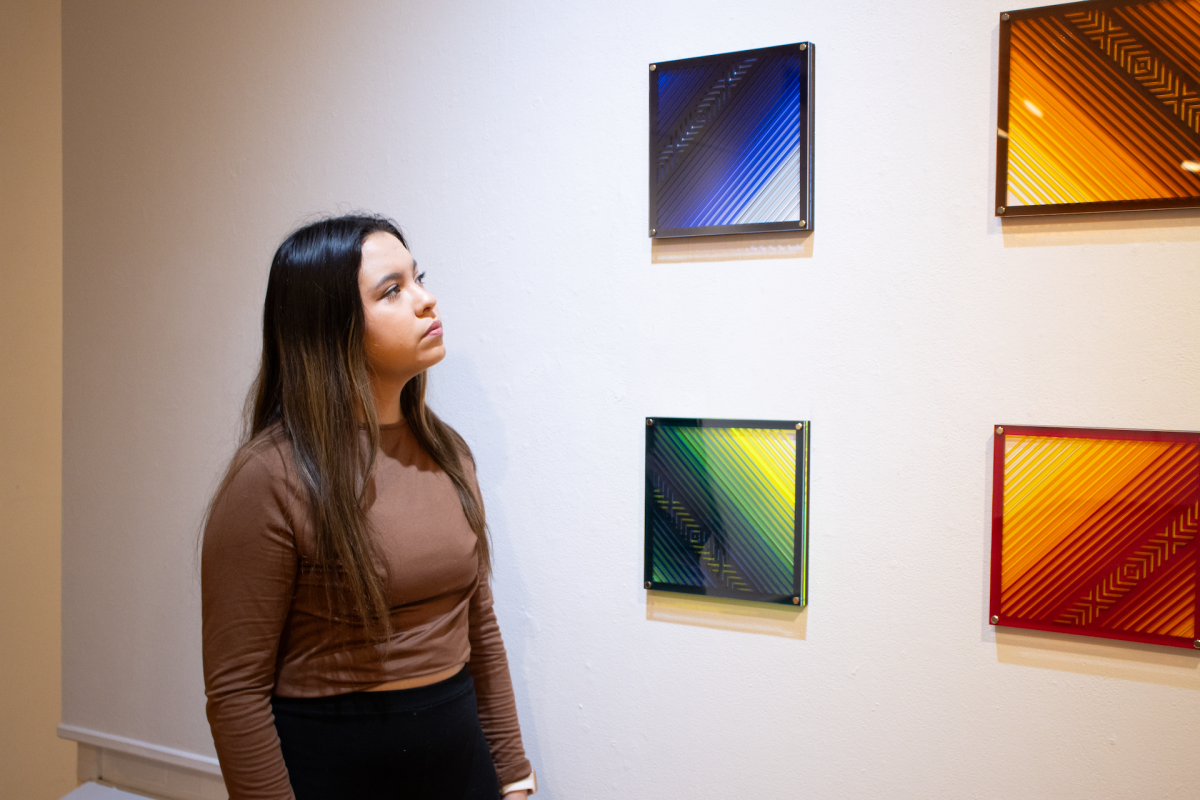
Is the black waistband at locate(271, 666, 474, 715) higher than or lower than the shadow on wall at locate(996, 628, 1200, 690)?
lower

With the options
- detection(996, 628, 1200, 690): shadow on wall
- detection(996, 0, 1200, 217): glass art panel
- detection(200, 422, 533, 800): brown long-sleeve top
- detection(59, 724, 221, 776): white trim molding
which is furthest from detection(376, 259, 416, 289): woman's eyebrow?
detection(59, 724, 221, 776): white trim molding

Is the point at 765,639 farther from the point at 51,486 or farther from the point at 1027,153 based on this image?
the point at 51,486

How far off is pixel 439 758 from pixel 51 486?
59.0 inches

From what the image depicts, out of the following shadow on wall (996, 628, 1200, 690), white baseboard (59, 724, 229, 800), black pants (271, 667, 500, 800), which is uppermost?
shadow on wall (996, 628, 1200, 690)

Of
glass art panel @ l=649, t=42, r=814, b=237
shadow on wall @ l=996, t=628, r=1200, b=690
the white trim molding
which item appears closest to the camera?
shadow on wall @ l=996, t=628, r=1200, b=690

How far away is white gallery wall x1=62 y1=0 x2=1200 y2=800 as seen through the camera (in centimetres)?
125

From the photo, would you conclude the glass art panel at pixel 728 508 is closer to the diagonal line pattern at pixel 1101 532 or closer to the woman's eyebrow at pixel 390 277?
the diagonal line pattern at pixel 1101 532

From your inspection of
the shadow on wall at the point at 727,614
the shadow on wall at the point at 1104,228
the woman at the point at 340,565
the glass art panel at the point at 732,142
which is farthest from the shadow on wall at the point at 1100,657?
the woman at the point at 340,565

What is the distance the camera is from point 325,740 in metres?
1.15

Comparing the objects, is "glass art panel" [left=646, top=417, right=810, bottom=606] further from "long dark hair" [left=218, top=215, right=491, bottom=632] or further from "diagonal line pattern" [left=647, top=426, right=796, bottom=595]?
"long dark hair" [left=218, top=215, right=491, bottom=632]

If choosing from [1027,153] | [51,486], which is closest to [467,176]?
[1027,153]

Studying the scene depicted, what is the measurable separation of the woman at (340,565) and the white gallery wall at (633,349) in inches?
13.0

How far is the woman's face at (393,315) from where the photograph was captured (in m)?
1.20

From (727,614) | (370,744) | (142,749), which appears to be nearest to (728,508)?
(727,614)
